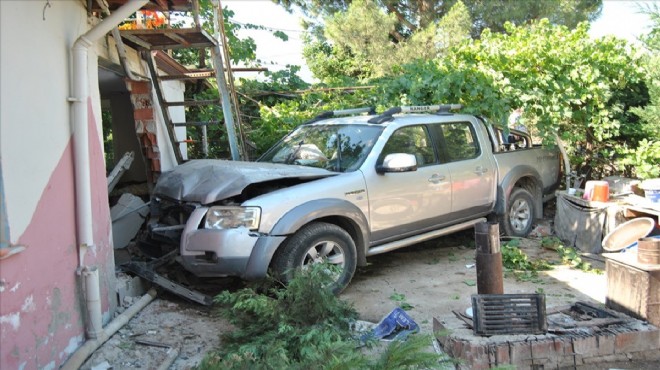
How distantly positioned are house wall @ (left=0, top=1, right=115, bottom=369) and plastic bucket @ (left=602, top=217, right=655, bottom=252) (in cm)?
526

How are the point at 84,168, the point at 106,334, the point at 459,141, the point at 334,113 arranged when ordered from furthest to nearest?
the point at 334,113
the point at 459,141
the point at 106,334
the point at 84,168

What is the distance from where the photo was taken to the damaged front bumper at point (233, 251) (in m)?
4.46

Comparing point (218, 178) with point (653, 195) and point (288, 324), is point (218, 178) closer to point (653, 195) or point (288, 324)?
point (288, 324)

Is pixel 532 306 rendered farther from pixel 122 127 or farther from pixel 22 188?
pixel 122 127

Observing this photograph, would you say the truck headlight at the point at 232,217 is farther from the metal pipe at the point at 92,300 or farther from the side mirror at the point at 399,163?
the side mirror at the point at 399,163

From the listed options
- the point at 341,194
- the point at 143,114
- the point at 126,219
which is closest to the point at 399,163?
the point at 341,194

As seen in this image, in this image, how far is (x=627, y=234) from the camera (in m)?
5.91

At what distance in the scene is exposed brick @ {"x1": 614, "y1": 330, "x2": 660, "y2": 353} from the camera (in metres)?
3.78

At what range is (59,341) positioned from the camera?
3453mm

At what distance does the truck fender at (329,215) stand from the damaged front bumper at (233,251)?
4.9 inches

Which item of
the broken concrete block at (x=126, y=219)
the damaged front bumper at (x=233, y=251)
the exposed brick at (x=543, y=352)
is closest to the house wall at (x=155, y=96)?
the broken concrete block at (x=126, y=219)

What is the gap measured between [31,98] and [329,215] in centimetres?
260

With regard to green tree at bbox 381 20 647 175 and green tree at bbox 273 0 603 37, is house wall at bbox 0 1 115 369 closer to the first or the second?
green tree at bbox 381 20 647 175

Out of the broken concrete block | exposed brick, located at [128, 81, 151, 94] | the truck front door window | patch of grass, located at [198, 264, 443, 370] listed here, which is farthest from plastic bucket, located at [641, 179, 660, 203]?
exposed brick, located at [128, 81, 151, 94]
